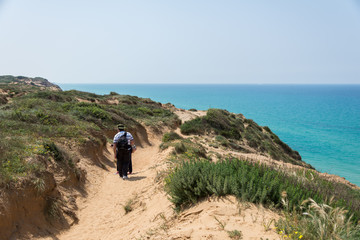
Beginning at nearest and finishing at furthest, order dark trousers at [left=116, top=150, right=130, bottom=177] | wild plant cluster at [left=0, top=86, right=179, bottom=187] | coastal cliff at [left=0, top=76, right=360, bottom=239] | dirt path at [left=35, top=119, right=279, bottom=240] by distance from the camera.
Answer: dirt path at [left=35, top=119, right=279, bottom=240] → coastal cliff at [left=0, top=76, right=360, bottom=239] → wild plant cluster at [left=0, top=86, right=179, bottom=187] → dark trousers at [left=116, top=150, right=130, bottom=177]

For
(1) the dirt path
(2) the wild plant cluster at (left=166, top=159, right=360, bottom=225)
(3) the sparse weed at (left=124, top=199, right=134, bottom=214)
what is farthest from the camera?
(3) the sparse weed at (left=124, top=199, right=134, bottom=214)

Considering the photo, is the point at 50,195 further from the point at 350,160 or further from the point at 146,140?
the point at 350,160

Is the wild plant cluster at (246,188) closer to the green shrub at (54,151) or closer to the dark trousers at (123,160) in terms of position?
the dark trousers at (123,160)

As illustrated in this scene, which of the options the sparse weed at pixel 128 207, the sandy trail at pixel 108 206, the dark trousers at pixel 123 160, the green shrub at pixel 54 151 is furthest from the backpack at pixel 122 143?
the sparse weed at pixel 128 207

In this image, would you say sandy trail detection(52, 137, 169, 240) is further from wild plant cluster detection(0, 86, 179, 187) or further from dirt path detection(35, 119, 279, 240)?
wild plant cluster detection(0, 86, 179, 187)

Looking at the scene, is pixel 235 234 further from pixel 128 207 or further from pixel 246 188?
pixel 128 207

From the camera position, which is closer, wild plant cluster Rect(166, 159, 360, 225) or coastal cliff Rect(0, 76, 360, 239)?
wild plant cluster Rect(166, 159, 360, 225)

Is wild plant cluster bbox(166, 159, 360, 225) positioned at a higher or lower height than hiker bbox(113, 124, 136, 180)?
higher

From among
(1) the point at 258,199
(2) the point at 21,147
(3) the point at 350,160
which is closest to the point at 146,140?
(2) the point at 21,147

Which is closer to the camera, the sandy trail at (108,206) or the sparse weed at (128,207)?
the sandy trail at (108,206)

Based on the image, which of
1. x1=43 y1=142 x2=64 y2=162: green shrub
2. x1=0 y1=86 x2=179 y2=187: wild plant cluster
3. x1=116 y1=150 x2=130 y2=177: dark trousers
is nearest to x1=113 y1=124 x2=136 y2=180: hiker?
x1=116 y1=150 x2=130 y2=177: dark trousers

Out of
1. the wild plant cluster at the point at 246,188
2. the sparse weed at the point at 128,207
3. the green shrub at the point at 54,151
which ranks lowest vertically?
the sparse weed at the point at 128,207

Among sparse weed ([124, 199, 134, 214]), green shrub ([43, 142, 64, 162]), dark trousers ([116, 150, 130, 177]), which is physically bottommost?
sparse weed ([124, 199, 134, 214])

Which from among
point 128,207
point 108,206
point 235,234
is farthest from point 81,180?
point 235,234
